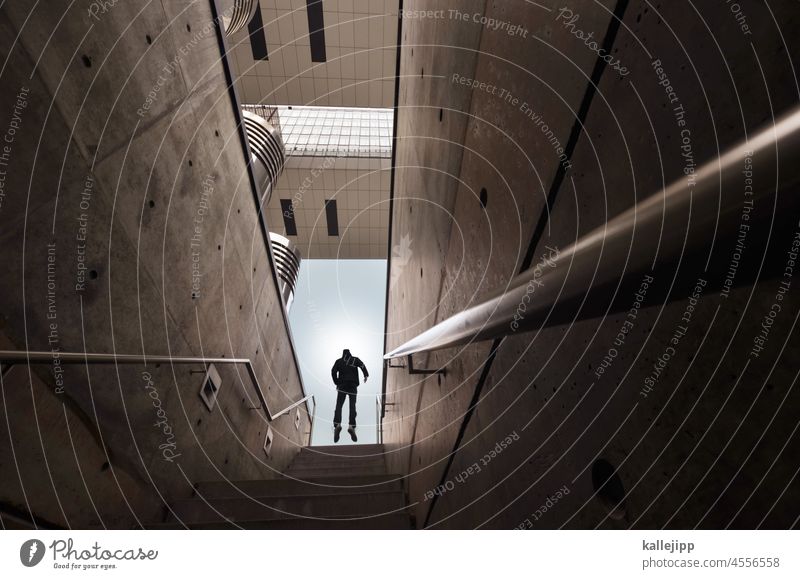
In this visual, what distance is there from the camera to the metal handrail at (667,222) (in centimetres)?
33

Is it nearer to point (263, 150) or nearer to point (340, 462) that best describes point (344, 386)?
point (340, 462)

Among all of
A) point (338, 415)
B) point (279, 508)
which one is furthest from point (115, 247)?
point (338, 415)

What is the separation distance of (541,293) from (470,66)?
1.64 metres

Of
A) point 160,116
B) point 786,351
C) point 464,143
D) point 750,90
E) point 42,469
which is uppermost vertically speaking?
point 160,116

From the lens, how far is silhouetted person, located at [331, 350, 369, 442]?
511 cm

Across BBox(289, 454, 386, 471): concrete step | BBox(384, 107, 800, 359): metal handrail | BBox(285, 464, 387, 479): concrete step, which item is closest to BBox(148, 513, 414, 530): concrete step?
BBox(384, 107, 800, 359): metal handrail

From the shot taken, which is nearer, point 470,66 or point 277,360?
point 470,66

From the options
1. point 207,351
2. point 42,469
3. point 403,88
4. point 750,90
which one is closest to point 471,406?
point 750,90

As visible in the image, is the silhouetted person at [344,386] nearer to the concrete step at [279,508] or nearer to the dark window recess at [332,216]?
the concrete step at [279,508]

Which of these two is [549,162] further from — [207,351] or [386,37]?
[386,37]

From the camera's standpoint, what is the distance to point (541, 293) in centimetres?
64

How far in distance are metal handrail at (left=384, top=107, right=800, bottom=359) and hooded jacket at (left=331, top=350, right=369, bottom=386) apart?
4.68 m

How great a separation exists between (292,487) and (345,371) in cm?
251

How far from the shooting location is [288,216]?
847cm
